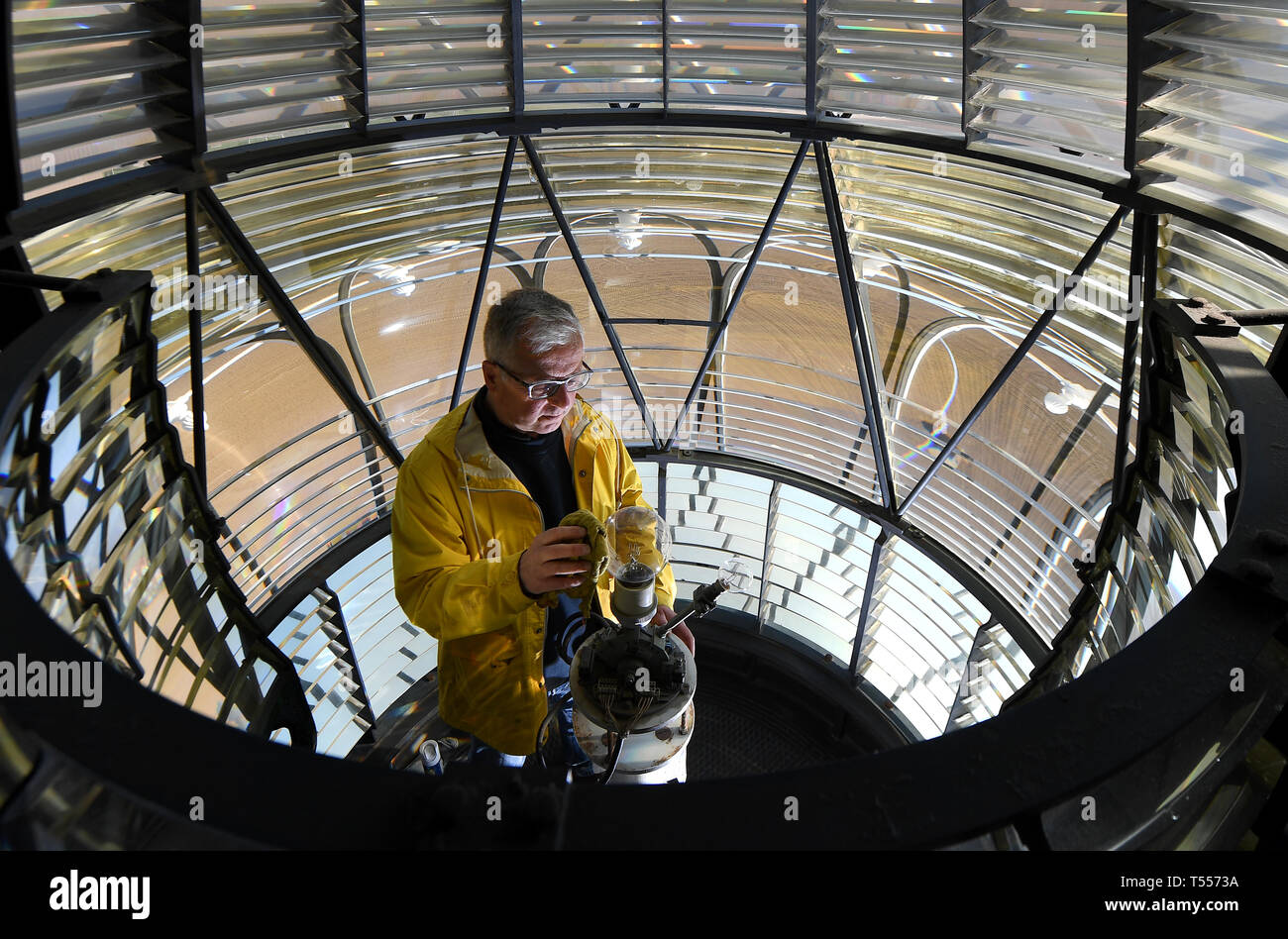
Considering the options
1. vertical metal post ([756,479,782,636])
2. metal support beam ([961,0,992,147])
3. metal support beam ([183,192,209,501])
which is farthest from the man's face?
vertical metal post ([756,479,782,636])

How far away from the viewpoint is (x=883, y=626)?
24.2 feet

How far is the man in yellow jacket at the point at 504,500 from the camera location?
300 centimetres

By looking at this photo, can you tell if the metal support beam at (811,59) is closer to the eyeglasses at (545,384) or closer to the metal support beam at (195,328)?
the eyeglasses at (545,384)

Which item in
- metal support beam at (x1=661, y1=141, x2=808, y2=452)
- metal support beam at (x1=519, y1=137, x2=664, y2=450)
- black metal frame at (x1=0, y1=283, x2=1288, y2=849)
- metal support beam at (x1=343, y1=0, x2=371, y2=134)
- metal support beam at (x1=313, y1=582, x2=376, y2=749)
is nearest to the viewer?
black metal frame at (x1=0, y1=283, x2=1288, y2=849)

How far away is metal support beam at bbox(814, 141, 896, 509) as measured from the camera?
470 cm

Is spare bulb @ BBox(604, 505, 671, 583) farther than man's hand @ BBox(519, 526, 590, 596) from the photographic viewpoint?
No

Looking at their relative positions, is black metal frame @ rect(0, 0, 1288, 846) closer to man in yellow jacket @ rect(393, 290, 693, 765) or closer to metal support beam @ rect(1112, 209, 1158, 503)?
man in yellow jacket @ rect(393, 290, 693, 765)

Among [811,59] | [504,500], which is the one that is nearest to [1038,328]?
[811,59]

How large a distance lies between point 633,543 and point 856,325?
11.0ft

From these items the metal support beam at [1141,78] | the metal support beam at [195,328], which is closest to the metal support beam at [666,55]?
the metal support beam at [1141,78]

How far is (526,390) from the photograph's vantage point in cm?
304

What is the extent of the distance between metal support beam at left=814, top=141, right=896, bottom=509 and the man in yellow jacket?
214 cm

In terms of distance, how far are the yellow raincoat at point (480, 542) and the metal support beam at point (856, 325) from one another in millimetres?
2158

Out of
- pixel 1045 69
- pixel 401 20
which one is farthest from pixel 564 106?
pixel 1045 69
